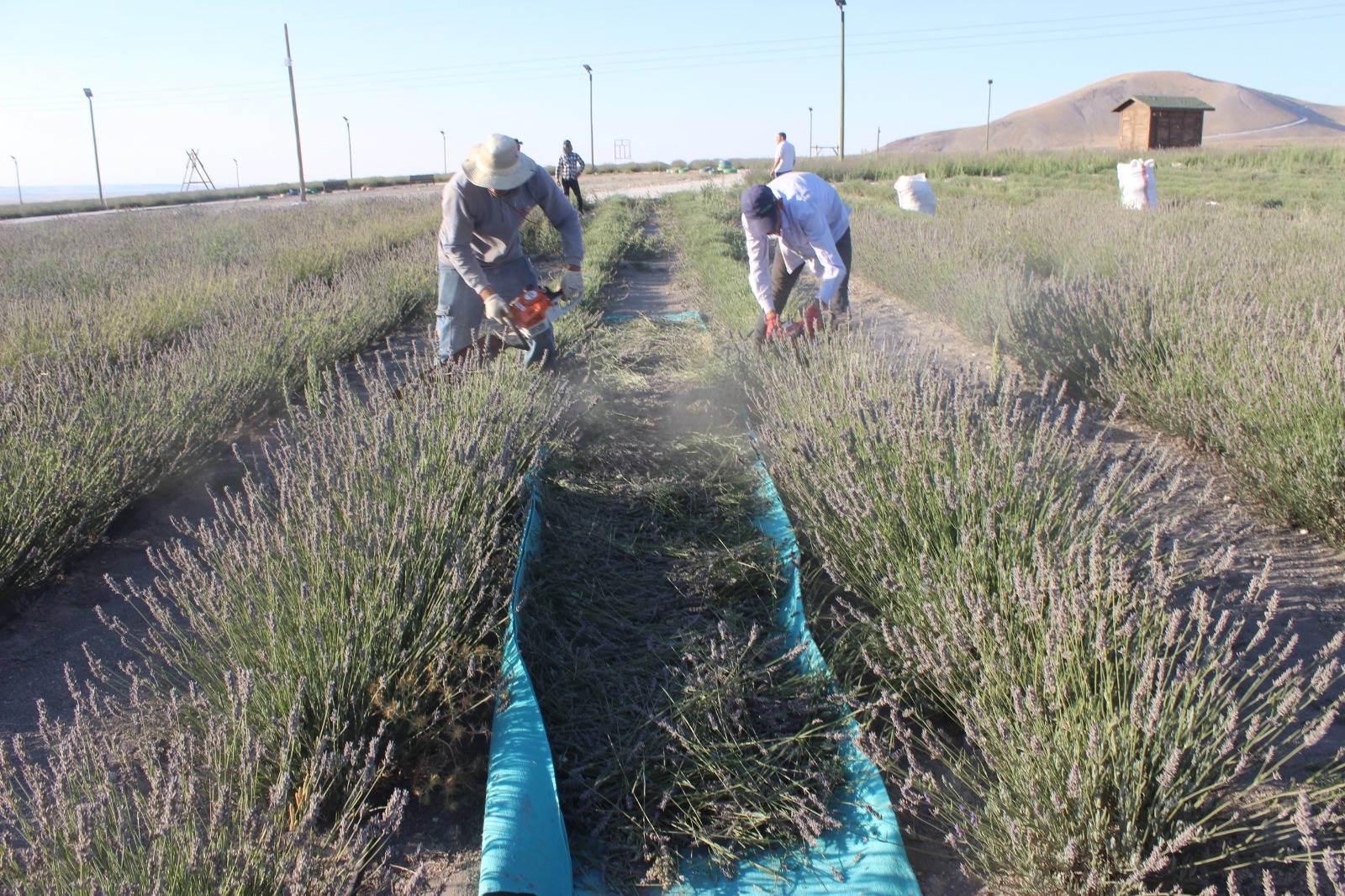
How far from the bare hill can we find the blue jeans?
137 meters

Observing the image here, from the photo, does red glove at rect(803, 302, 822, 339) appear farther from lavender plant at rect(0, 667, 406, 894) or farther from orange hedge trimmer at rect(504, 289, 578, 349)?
lavender plant at rect(0, 667, 406, 894)

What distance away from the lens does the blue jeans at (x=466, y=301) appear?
4309 mm

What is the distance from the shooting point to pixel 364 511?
229cm

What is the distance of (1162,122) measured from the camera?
30.1m

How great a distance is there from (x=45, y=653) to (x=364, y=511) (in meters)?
1.35

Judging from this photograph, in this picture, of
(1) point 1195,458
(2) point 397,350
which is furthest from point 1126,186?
(2) point 397,350

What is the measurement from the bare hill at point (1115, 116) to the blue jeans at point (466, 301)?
136518mm

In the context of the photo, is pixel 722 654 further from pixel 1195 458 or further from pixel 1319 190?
pixel 1319 190

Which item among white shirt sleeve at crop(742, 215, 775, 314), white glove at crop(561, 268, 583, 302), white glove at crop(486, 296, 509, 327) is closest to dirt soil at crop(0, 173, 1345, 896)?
white shirt sleeve at crop(742, 215, 775, 314)

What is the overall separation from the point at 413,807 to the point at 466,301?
9.43 feet

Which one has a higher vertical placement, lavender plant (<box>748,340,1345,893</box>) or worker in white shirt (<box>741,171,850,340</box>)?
worker in white shirt (<box>741,171,850,340</box>)

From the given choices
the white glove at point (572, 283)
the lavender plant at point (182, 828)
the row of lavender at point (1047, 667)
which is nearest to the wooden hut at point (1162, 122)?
the white glove at point (572, 283)

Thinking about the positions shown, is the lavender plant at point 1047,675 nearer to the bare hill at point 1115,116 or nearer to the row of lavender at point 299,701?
the row of lavender at point 299,701

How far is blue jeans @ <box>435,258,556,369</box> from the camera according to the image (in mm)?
4309
